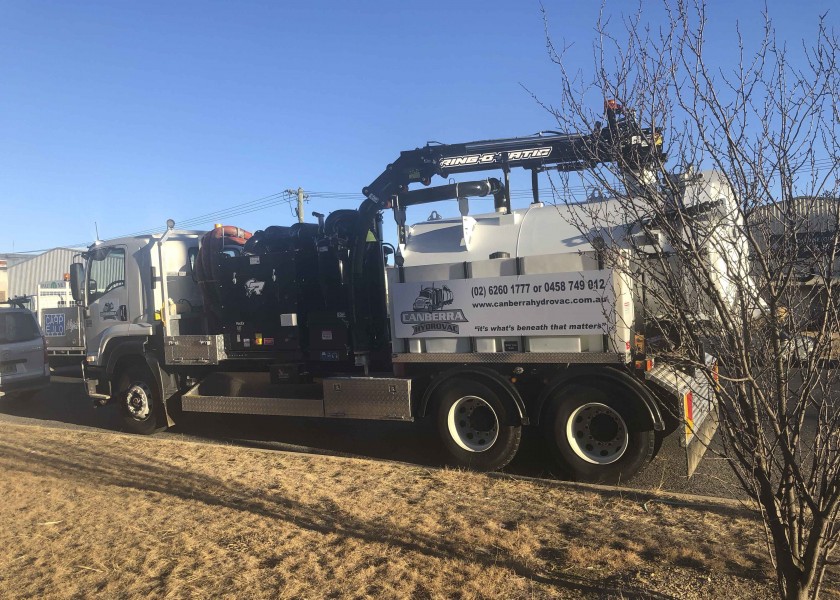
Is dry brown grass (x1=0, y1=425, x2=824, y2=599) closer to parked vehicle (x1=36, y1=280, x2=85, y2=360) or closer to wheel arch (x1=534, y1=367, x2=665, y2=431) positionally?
wheel arch (x1=534, y1=367, x2=665, y2=431)

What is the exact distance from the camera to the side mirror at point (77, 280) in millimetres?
10234

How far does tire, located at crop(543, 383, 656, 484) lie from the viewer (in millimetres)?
6164

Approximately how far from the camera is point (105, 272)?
10.3m

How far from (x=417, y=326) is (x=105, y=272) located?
596 centimetres

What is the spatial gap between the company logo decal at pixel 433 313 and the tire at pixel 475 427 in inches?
24.7

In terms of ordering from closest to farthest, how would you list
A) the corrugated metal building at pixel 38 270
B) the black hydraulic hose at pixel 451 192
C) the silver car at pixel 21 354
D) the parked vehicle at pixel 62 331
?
1. the black hydraulic hose at pixel 451 192
2. the silver car at pixel 21 354
3. the parked vehicle at pixel 62 331
4. the corrugated metal building at pixel 38 270

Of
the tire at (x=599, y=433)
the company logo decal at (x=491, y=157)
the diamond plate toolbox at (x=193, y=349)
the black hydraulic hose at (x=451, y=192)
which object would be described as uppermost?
the company logo decal at (x=491, y=157)

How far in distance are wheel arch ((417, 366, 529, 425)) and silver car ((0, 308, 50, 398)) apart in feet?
30.5

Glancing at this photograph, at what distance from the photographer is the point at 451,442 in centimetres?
714

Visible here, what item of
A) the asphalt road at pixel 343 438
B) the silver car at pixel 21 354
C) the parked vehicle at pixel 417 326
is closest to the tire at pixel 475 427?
the parked vehicle at pixel 417 326

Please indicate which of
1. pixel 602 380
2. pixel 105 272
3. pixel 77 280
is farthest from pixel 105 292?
pixel 602 380

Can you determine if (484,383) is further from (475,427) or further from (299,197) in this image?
(299,197)

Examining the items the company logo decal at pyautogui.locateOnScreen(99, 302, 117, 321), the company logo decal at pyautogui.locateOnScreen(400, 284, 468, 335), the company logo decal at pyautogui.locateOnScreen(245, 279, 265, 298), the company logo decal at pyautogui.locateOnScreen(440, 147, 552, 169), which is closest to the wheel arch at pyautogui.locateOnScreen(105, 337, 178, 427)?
the company logo decal at pyautogui.locateOnScreen(99, 302, 117, 321)

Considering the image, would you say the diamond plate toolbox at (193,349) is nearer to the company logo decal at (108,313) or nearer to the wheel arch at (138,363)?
the wheel arch at (138,363)
